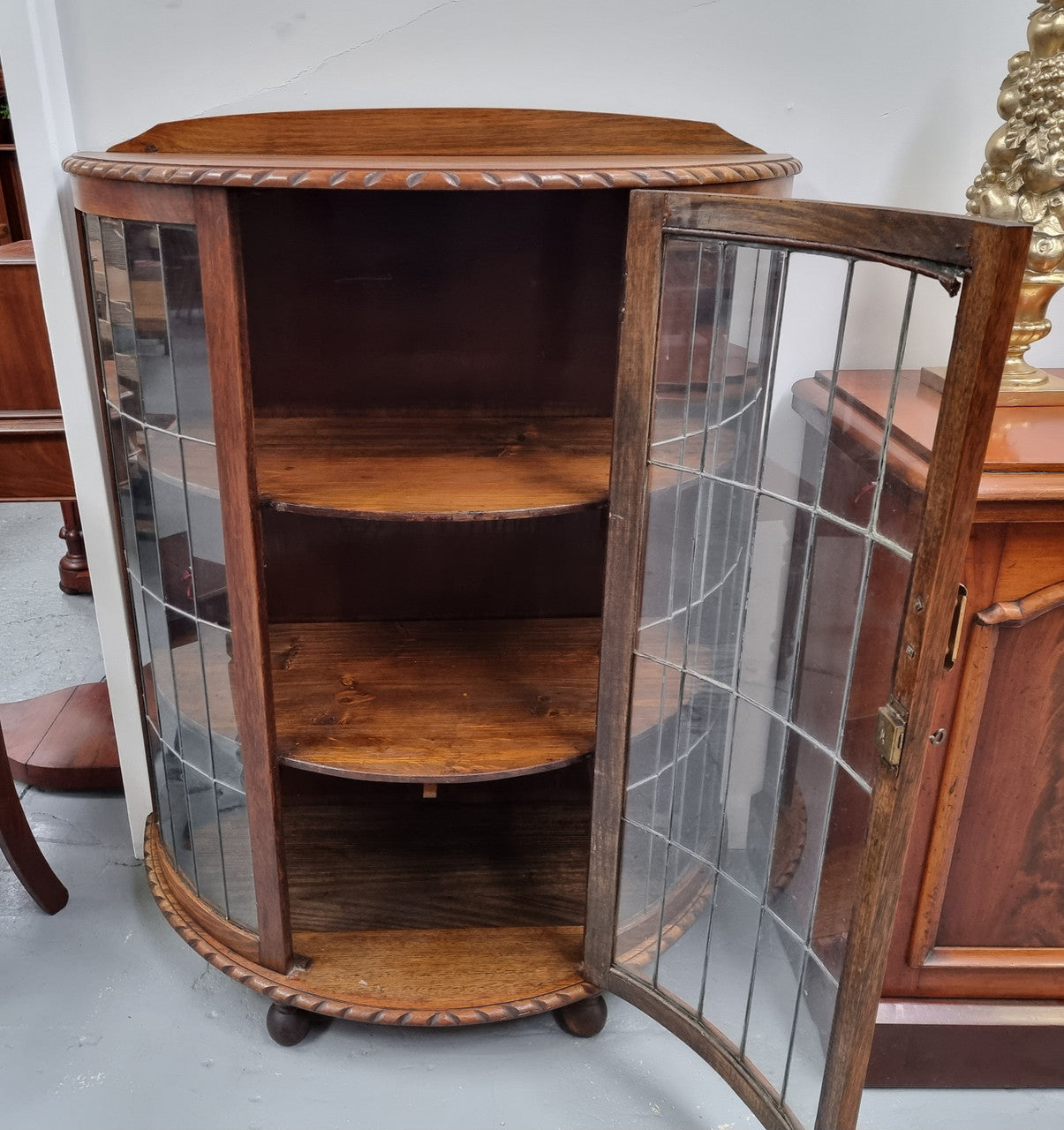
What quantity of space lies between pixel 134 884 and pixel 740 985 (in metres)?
1.35

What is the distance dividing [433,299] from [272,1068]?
137cm

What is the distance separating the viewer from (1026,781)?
1596 mm

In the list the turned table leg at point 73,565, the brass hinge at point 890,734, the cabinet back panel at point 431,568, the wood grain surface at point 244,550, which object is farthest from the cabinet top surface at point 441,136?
the turned table leg at point 73,565

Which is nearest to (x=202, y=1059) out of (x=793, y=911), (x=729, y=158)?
(x=793, y=911)

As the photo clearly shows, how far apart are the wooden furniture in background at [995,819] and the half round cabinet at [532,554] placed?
0.62 ft

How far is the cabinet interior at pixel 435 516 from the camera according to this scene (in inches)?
64.6

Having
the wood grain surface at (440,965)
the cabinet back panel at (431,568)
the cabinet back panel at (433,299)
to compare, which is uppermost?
the cabinet back panel at (433,299)

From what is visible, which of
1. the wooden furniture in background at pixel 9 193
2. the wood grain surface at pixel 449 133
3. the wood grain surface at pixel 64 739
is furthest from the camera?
the wooden furniture in background at pixel 9 193

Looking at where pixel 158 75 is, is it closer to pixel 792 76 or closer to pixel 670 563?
pixel 792 76

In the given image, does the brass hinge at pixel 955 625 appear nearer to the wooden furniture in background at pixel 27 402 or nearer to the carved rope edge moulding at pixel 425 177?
the carved rope edge moulding at pixel 425 177

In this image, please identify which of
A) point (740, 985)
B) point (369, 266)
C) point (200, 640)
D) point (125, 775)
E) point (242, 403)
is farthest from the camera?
point (125, 775)

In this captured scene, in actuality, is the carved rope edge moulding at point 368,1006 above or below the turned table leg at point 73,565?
above

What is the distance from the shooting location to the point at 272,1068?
1.78 metres

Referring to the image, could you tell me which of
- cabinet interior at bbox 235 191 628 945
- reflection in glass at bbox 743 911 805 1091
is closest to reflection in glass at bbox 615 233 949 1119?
reflection in glass at bbox 743 911 805 1091
